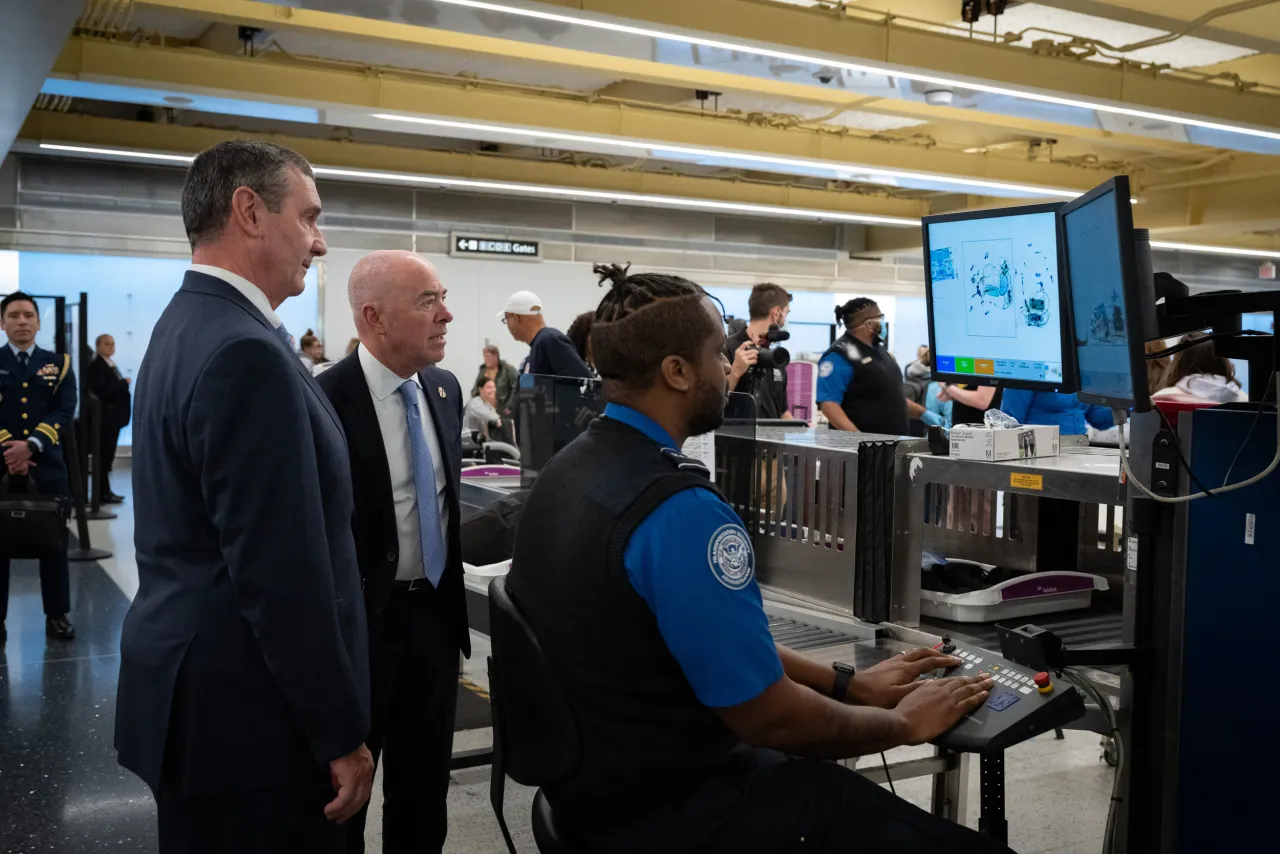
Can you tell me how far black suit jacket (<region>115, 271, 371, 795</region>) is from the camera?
1468 millimetres

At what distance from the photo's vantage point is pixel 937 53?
6.17 meters

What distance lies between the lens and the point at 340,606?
1.59 metres

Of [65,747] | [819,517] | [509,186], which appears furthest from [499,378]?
[819,517]

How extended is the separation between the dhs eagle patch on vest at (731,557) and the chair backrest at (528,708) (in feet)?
0.91

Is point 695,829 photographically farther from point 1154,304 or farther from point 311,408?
point 1154,304

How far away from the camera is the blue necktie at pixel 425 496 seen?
2.30 meters

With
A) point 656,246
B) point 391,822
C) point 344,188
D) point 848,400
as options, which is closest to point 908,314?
point 656,246

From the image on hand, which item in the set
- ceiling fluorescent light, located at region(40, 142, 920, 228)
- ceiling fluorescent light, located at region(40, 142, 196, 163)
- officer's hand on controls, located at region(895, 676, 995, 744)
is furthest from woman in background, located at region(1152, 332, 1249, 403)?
ceiling fluorescent light, located at region(40, 142, 196, 163)

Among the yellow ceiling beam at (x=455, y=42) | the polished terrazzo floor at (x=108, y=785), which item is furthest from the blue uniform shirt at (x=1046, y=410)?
the yellow ceiling beam at (x=455, y=42)

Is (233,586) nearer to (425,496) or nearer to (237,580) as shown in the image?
(237,580)

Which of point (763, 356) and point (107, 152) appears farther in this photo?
point (107, 152)

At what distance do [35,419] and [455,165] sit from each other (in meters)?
6.39

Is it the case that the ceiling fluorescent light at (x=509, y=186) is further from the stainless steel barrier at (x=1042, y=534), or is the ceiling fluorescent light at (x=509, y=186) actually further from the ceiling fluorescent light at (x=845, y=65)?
the stainless steel barrier at (x=1042, y=534)

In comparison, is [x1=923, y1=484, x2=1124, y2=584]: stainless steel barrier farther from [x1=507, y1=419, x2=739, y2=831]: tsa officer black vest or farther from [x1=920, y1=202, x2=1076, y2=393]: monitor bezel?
[x1=507, y1=419, x2=739, y2=831]: tsa officer black vest
